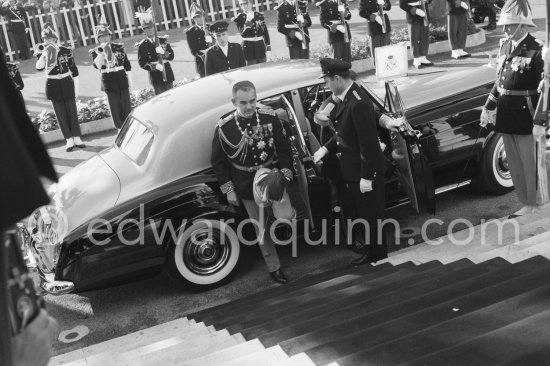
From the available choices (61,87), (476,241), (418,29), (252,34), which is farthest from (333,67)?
(418,29)

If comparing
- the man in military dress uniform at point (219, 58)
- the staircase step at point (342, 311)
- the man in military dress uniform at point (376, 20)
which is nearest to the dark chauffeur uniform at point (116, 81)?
the man in military dress uniform at point (219, 58)

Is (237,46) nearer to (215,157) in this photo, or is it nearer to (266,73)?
(266,73)

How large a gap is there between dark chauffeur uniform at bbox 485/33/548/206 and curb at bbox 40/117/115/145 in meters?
7.32

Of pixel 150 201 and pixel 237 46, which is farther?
pixel 237 46

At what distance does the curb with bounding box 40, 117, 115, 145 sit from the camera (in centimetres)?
1200

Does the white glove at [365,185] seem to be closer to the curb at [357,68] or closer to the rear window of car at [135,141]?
the rear window of car at [135,141]

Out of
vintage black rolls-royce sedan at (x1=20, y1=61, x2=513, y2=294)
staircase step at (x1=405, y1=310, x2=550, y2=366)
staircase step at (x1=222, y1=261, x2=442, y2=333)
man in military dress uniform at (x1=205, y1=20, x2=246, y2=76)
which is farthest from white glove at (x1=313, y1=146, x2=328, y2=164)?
man in military dress uniform at (x1=205, y1=20, x2=246, y2=76)

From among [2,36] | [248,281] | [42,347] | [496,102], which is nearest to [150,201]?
[248,281]

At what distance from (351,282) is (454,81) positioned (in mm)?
3139

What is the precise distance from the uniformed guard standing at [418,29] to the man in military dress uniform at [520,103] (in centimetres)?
691

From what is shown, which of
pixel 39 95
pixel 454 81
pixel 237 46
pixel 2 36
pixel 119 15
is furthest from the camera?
pixel 119 15

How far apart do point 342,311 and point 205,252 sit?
2.15 meters

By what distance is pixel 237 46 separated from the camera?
37.5ft

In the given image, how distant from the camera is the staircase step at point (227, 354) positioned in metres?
3.77
